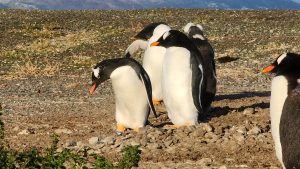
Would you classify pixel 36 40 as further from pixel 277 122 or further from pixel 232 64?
pixel 277 122

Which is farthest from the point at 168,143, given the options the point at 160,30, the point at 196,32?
the point at 196,32

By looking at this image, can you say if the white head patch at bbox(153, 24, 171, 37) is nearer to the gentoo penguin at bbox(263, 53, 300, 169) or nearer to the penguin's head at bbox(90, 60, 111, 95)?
the penguin's head at bbox(90, 60, 111, 95)

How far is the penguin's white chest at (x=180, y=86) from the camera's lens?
8.69 meters

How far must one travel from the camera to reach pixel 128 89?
27.8 feet

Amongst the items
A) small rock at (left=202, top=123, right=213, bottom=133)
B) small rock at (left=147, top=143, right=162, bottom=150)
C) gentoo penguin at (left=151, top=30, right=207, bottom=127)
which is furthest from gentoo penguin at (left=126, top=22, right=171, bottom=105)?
small rock at (left=147, top=143, right=162, bottom=150)

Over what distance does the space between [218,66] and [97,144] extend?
8.68 meters

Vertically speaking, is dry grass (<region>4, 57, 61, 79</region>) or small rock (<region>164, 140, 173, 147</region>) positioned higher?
small rock (<region>164, 140, 173, 147</region>)

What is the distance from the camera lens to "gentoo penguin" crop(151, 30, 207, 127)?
28.5 ft

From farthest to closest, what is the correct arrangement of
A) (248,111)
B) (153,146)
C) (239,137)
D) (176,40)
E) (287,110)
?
1. (248,111)
2. (176,40)
3. (239,137)
4. (153,146)
5. (287,110)

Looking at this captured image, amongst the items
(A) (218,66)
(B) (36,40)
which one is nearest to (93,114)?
(A) (218,66)

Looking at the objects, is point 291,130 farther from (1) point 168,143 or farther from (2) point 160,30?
(2) point 160,30

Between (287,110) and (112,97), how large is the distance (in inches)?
243

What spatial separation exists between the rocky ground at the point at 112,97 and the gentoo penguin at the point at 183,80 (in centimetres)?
38

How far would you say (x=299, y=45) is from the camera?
18312 mm
